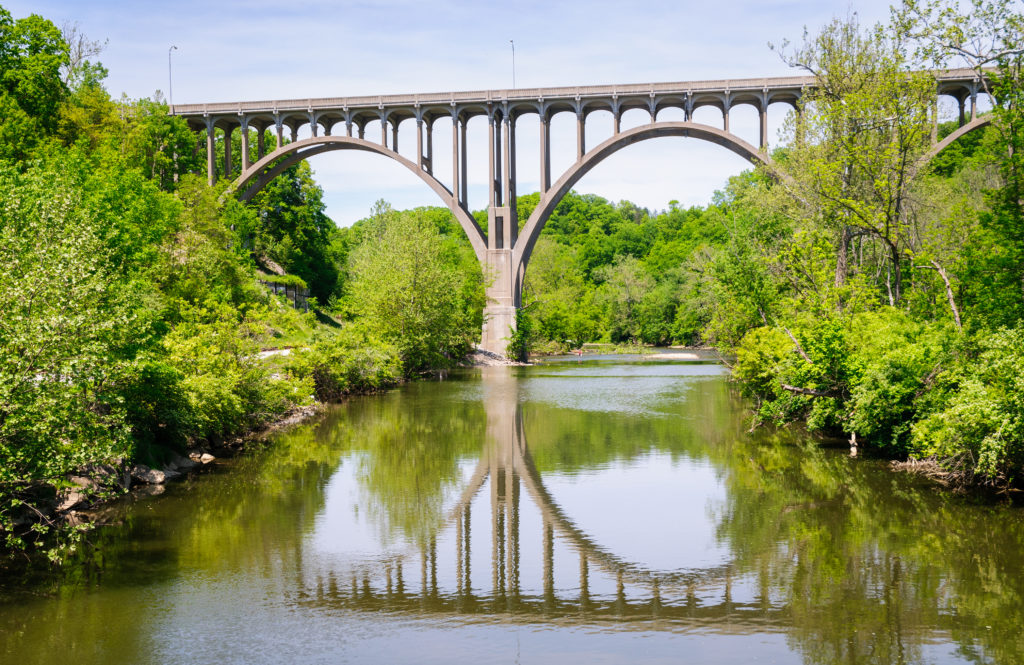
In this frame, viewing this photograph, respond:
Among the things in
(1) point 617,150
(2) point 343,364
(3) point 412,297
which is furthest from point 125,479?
(1) point 617,150

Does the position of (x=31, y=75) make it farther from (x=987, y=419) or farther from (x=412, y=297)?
(x=987, y=419)

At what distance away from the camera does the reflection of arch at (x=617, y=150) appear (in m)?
41.4

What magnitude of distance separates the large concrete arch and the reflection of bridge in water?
109 feet

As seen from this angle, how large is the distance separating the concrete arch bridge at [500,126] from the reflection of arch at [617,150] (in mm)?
51

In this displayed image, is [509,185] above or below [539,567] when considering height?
above

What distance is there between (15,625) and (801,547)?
896 centimetres

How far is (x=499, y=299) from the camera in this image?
1871 inches

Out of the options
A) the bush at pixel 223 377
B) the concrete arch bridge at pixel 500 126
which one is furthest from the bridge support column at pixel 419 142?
the bush at pixel 223 377

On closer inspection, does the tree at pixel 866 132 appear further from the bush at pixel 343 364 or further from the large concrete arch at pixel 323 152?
the large concrete arch at pixel 323 152

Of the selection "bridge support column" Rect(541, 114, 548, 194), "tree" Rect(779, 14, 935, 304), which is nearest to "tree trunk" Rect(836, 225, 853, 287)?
→ "tree" Rect(779, 14, 935, 304)

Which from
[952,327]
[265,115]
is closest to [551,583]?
[952,327]

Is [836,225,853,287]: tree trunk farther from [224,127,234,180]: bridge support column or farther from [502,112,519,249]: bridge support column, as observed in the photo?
[224,127,234,180]: bridge support column

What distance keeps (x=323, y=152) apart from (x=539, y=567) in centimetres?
4066

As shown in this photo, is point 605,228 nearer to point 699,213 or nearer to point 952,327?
point 699,213
